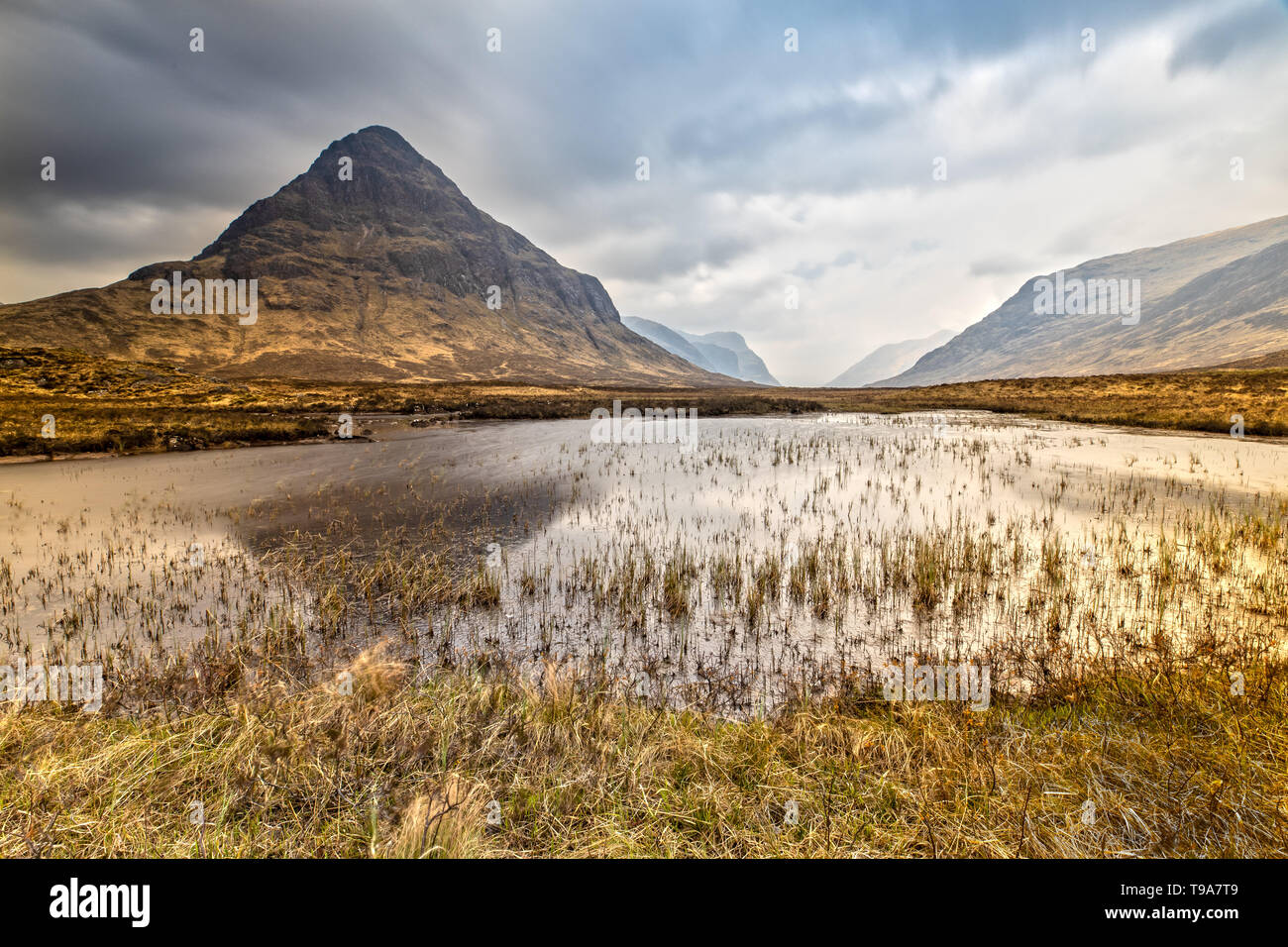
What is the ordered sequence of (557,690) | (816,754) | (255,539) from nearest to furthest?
(816,754) → (557,690) → (255,539)

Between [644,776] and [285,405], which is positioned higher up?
[285,405]

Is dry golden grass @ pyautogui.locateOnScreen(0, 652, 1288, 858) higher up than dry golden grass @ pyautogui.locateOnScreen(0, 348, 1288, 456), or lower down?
lower down

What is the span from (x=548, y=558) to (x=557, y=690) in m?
4.90

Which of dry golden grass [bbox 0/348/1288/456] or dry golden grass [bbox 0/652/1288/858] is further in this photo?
dry golden grass [bbox 0/348/1288/456]

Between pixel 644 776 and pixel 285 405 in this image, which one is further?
pixel 285 405

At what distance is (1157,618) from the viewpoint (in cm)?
645

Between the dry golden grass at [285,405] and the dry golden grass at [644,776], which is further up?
the dry golden grass at [285,405]

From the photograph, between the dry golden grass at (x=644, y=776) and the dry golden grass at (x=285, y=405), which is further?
the dry golden grass at (x=285, y=405)
